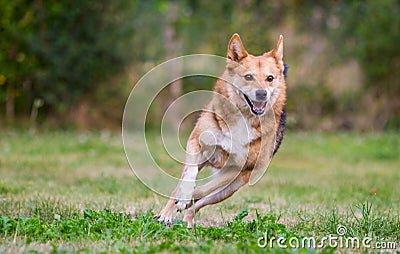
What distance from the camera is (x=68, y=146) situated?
38.6 feet

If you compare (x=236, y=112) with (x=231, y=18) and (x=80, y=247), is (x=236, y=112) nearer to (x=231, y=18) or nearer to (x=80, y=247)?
(x=80, y=247)

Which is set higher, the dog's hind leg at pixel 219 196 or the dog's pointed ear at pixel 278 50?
the dog's pointed ear at pixel 278 50

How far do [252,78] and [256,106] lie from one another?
0.84 feet

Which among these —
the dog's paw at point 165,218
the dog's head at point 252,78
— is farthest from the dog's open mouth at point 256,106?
the dog's paw at point 165,218

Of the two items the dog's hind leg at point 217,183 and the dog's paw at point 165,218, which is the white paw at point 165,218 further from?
the dog's hind leg at point 217,183

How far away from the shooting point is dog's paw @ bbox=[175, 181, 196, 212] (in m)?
5.06

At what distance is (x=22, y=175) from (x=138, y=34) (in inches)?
352

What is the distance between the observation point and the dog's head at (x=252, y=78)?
5.30 m

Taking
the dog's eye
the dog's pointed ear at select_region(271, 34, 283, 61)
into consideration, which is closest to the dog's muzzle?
the dog's eye

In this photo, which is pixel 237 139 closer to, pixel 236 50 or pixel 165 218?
pixel 236 50

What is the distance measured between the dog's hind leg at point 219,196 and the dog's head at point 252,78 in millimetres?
592

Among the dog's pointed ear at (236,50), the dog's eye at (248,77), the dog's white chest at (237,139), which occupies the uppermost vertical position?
the dog's pointed ear at (236,50)

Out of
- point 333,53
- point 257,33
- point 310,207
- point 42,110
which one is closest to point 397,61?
point 333,53

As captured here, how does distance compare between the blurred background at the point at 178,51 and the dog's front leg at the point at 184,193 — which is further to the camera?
the blurred background at the point at 178,51
